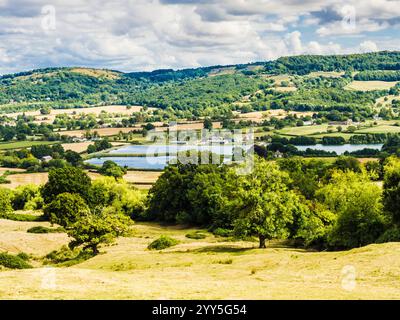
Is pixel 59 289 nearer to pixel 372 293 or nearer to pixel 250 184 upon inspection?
pixel 372 293

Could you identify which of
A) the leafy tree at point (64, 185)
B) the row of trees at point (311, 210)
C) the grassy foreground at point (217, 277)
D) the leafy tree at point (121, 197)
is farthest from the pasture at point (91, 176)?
the grassy foreground at point (217, 277)

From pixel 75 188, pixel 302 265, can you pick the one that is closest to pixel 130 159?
pixel 75 188

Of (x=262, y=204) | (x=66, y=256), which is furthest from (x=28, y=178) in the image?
(x=262, y=204)

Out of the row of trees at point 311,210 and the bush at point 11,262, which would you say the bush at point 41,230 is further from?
the row of trees at point 311,210

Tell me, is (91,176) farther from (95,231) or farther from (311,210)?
(95,231)

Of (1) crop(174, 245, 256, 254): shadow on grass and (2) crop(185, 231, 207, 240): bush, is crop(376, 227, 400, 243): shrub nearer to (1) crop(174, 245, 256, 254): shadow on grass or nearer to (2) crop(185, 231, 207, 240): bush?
(1) crop(174, 245, 256, 254): shadow on grass

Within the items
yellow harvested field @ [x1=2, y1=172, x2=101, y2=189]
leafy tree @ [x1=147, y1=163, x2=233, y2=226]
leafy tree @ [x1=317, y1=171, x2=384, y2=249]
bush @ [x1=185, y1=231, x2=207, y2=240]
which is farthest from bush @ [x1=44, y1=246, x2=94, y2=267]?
yellow harvested field @ [x1=2, y1=172, x2=101, y2=189]
